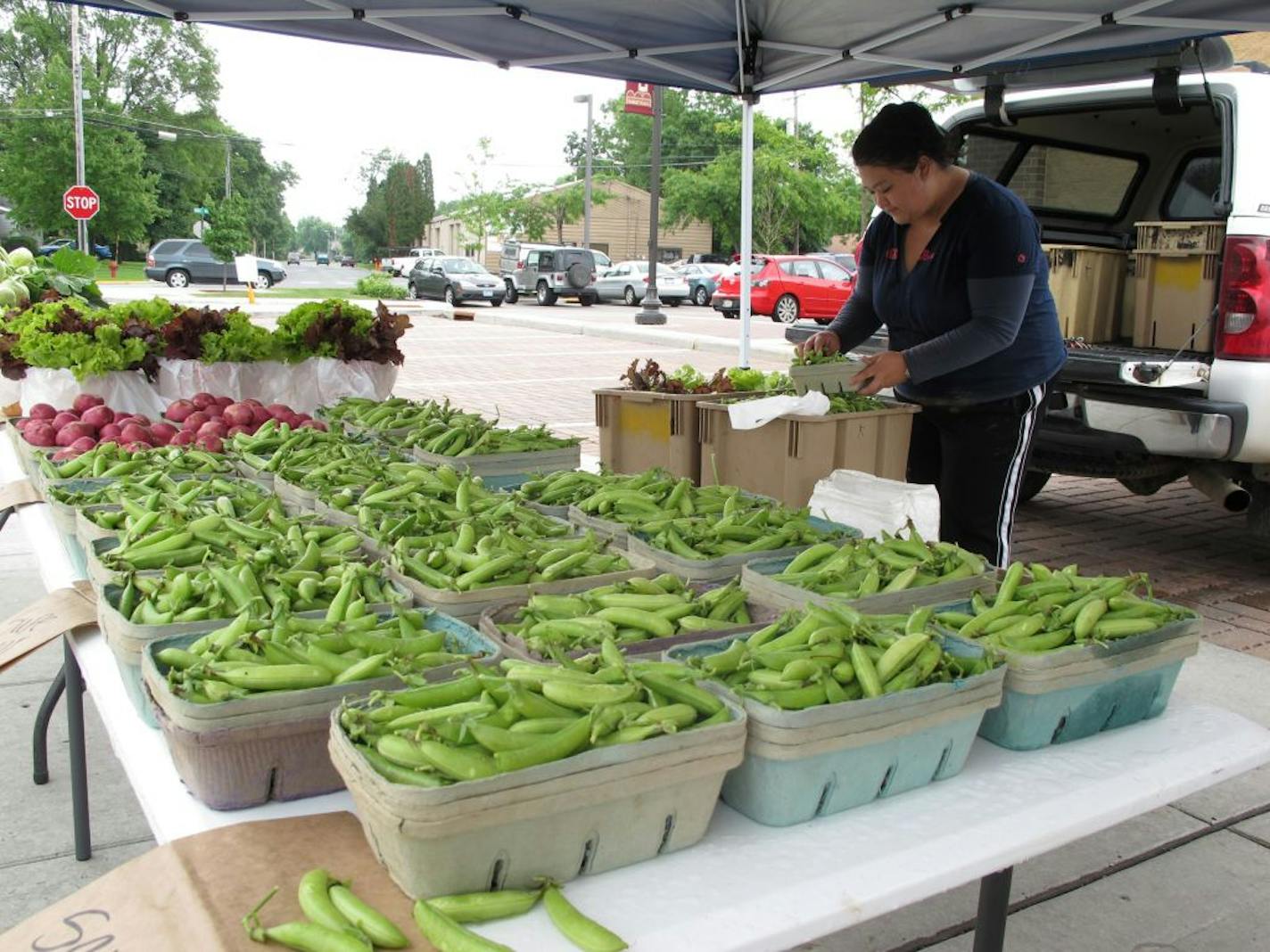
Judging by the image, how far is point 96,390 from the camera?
5.12 metres

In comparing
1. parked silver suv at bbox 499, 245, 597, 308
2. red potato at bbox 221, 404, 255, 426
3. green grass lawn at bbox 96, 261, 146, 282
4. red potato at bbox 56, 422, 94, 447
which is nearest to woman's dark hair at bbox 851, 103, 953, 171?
red potato at bbox 221, 404, 255, 426

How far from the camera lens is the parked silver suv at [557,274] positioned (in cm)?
3488

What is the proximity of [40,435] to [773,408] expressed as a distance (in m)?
2.80

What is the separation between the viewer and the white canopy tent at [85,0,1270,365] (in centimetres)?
450

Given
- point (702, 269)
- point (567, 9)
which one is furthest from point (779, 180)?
point (567, 9)

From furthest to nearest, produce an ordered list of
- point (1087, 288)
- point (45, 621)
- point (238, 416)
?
point (1087, 288) → point (238, 416) → point (45, 621)

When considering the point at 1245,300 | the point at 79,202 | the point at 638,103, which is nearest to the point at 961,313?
the point at 1245,300

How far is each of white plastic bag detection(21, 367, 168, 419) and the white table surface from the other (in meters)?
3.24

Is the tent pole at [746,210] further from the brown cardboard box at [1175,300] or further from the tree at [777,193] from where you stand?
the tree at [777,193]

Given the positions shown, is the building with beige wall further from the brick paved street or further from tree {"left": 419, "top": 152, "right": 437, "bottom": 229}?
the brick paved street

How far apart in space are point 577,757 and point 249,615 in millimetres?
827

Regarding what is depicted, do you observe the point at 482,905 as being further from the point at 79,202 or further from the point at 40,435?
the point at 79,202

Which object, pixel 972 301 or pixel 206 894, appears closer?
pixel 206 894

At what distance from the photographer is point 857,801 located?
6.02ft
